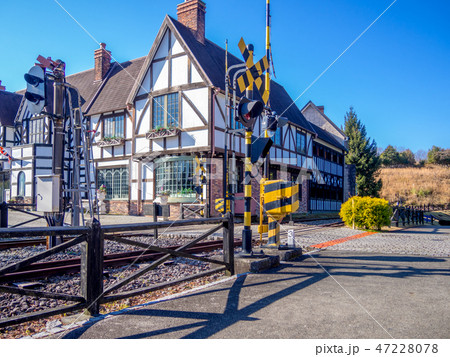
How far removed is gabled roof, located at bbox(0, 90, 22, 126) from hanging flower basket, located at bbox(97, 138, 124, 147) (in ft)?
35.1

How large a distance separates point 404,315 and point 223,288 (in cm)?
192

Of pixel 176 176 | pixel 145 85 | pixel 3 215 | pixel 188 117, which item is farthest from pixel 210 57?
pixel 3 215

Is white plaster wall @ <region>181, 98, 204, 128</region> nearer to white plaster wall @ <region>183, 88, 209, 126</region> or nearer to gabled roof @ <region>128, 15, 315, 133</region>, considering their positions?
white plaster wall @ <region>183, 88, 209, 126</region>

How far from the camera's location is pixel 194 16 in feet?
61.1

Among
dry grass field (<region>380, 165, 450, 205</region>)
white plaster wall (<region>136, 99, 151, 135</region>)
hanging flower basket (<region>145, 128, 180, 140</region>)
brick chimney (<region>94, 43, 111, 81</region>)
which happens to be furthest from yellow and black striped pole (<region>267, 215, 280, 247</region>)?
dry grass field (<region>380, 165, 450, 205</region>)

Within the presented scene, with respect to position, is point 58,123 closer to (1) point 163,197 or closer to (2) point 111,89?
(1) point 163,197

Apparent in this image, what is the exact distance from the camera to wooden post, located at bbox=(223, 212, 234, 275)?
4.96m

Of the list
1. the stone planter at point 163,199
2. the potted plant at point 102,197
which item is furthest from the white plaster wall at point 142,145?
the potted plant at point 102,197

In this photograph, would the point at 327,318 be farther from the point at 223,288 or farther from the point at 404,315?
the point at 223,288

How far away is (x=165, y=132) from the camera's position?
55.4ft

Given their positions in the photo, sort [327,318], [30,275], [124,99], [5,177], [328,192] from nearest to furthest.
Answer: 1. [327,318]
2. [30,275]
3. [124,99]
4. [5,177]
5. [328,192]

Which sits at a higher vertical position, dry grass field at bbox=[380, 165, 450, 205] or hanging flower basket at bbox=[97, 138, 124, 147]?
hanging flower basket at bbox=[97, 138, 124, 147]

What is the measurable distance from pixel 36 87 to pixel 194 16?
44.1 feet
